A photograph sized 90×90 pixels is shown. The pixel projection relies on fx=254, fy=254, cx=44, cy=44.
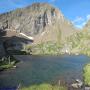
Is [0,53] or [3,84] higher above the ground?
[0,53]

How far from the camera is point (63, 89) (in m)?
56.8

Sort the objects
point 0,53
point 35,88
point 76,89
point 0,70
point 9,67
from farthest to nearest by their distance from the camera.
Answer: point 0,53
point 9,67
point 0,70
point 76,89
point 35,88

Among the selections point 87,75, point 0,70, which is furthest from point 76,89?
point 0,70

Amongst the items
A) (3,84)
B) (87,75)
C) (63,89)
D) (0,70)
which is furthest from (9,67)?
(63,89)

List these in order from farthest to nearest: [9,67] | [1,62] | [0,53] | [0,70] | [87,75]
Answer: [0,53]
[1,62]
[9,67]
[0,70]
[87,75]

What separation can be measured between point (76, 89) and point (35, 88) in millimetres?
27285

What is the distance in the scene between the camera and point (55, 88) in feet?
181

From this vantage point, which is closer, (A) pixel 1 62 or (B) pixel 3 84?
(B) pixel 3 84

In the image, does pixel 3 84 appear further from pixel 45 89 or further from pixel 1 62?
pixel 1 62

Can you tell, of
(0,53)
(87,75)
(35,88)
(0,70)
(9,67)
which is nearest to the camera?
(35,88)

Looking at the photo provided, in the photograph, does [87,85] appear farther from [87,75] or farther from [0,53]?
[0,53]

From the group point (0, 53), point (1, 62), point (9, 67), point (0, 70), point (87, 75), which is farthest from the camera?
point (0, 53)

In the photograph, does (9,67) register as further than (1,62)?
No

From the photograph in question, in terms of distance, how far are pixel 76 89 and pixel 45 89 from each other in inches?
1038
